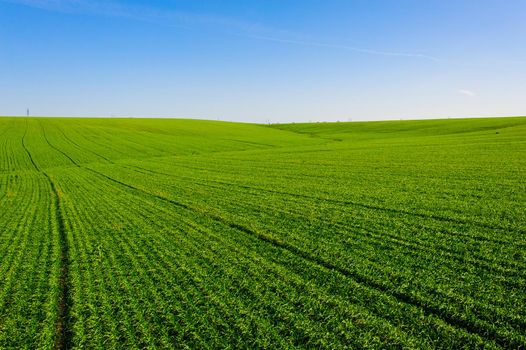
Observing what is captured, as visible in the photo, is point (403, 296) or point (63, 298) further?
point (63, 298)

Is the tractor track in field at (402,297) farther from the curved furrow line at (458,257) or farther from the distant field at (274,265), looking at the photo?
the curved furrow line at (458,257)

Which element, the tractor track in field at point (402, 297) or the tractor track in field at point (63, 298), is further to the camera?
the tractor track in field at point (63, 298)

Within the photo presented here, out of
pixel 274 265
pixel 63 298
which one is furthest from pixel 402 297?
pixel 63 298

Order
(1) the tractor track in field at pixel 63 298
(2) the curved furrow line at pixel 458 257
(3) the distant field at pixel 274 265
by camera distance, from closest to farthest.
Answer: (3) the distant field at pixel 274 265 < (1) the tractor track in field at pixel 63 298 < (2) the curved furrow line at pixel 458 257

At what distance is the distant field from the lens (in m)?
7.07

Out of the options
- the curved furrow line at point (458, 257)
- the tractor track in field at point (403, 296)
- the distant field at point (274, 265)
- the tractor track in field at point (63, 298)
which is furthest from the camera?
the curved furrow line at point (458, 257)

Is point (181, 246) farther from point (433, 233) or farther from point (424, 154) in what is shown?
point (424, 154)

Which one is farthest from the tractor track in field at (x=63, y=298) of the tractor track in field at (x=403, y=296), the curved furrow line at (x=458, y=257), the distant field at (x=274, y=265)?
the curved furrow line at (x=458, y=257)

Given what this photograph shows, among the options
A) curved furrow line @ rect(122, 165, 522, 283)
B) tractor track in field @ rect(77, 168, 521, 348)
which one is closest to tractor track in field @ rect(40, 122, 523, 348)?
tractor track in field @ rect(77, 168, 521, 348)

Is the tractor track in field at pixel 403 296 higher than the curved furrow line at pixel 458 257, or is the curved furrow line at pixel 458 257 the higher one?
the curved furrow line at pixel 458 257

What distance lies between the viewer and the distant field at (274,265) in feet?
23.2

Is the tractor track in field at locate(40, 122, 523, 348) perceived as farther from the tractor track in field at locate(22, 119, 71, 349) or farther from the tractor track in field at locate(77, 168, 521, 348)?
the tractor track in field at locate(22, 119, 71, 349)

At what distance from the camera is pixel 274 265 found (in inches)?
399

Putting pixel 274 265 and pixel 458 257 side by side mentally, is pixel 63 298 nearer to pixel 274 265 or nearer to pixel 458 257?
pixel 274 265
